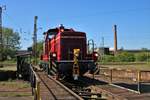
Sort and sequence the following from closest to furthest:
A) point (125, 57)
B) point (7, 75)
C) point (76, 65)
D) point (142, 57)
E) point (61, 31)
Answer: point (76, 65), point (61, 31), point (7, 75), point (125, 57), point (142, 57)

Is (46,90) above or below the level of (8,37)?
below

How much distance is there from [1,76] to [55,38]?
17205 millimetres

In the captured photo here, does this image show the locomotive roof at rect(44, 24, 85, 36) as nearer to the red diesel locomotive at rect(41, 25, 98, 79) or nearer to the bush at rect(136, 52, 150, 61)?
the red diesel locomotive at rect(41, 25, 98, 79)

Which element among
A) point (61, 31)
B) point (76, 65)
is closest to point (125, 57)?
point (61, 31)

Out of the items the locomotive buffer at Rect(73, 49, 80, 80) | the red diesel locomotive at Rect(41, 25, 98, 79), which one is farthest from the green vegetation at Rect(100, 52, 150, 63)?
the locomotive buffer at Rect(73, 49, 80, 80)

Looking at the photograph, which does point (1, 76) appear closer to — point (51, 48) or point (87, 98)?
point (51, 48)

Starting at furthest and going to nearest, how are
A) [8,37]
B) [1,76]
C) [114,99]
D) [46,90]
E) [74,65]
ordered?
[8,37] < [1,76] < [74,65] < [46,90] < [114,99]

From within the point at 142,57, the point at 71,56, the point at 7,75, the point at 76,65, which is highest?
the point at 142,57

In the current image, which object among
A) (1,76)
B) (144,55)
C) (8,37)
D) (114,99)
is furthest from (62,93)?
(8,37)

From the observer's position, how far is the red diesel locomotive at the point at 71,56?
22.9 m

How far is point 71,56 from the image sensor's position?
23.9m

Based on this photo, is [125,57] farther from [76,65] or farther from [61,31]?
[76,65]

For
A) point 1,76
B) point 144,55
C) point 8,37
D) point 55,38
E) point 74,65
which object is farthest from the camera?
point 8,37

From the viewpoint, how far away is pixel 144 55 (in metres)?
Result: 99.8
